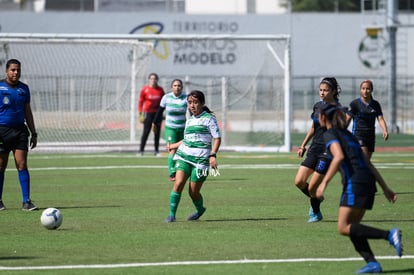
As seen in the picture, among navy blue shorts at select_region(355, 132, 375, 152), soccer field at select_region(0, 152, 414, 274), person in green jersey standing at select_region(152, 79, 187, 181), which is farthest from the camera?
person in green jersey standing at select_region(152, 79, 187, 181)

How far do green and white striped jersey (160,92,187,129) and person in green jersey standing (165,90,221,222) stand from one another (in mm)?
6770

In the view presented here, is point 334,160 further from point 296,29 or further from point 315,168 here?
point 296,29

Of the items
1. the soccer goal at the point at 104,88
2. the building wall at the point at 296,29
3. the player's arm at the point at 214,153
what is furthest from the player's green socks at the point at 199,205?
the building wall at the point at 296,29

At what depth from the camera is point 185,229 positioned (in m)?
12.0

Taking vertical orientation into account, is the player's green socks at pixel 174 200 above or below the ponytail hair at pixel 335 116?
below

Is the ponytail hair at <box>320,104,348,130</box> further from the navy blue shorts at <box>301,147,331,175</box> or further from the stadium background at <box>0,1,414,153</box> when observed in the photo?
the stadium background at <box>0,1,414,153</box>

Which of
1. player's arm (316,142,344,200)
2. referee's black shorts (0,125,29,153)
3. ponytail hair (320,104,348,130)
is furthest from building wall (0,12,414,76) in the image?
player's arm (316,142,344,200)

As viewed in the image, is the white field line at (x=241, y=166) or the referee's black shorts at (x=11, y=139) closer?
the referee's black shorts at (x=11, y=139)

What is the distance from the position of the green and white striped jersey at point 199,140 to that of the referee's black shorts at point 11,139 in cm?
285

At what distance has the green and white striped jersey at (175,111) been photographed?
19.6 m

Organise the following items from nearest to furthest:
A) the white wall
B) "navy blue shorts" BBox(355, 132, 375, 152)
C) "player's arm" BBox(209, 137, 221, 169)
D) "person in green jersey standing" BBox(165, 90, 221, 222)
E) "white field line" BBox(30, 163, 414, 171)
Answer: "player's arm" BBox(209, 137, 221, 169)
"person in green jersey standing" BBox(165, 90, 221, 222)
"navy blue shorts" BBox(355, 132, 375, 152)
"white field line" BBox(30, 163, 414, 171)
the white wall

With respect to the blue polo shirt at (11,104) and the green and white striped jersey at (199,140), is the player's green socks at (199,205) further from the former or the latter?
the blue polo shirt at (11,104)

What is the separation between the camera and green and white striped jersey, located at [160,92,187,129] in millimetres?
19562

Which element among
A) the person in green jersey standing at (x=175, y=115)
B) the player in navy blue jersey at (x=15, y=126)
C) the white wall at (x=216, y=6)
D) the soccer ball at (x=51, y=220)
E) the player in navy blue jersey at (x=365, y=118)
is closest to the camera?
the soccer ball at (x=51, y=220)
